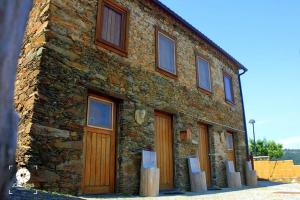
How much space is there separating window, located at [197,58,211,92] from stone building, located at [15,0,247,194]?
0.04 m

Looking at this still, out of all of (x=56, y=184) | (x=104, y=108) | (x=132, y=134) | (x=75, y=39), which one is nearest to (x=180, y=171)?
(x=132, y=134)

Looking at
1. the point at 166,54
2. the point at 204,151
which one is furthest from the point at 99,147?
the point at 204,151

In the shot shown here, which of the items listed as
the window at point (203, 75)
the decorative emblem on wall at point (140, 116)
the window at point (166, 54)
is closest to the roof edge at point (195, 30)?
the window at point (166, 54)

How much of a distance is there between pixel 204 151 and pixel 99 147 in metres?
4.55

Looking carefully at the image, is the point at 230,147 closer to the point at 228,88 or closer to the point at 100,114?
the point at 228,88

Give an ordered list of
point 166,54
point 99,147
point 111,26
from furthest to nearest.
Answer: point 166,54 < point 111,26 < point 99,147

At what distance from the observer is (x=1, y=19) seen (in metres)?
0.73

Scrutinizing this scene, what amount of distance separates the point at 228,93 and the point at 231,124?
55.9 inches

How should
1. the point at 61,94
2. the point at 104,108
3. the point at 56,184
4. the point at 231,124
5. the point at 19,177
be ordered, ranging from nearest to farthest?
1. the point at 19,177
2. the point at 56,184
3. the point at 61,94
4. the point at 104,108
5. the point at 231,124

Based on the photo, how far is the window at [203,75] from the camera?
1009 centimetres

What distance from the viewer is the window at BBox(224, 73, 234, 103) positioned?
11.9 meters

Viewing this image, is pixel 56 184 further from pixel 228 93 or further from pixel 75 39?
pixel 228 93

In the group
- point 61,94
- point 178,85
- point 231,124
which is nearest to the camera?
point 61,94

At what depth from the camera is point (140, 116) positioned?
697 centimetres
